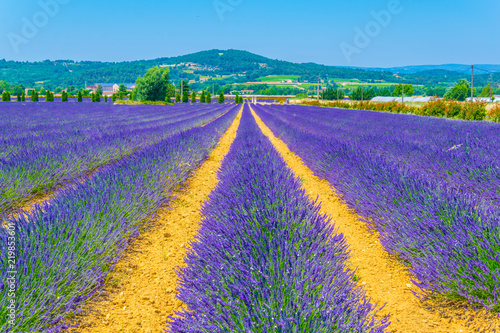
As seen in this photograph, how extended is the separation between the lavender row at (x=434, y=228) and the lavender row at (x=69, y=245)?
2.09 metres

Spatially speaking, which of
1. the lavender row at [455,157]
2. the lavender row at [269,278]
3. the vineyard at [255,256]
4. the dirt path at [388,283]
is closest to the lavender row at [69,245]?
the vineyard at [255,256]

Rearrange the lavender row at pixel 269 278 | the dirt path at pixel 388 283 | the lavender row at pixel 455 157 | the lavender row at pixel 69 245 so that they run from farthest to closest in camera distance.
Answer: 1. the lavender row at pixel 455 157
2. the dirt path at pixel 388 283
3. the lavender row at pixel 69 245
4. the lavender row at pixel 269 278

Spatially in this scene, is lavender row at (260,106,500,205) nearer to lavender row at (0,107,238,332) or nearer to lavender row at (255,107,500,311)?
lavender row at (255,107,500,311)

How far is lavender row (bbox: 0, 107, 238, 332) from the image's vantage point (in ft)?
5.03

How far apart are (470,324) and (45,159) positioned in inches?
205

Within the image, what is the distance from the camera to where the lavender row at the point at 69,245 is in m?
1.53

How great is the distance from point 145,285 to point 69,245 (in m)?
0.57

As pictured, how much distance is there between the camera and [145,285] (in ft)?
7.29

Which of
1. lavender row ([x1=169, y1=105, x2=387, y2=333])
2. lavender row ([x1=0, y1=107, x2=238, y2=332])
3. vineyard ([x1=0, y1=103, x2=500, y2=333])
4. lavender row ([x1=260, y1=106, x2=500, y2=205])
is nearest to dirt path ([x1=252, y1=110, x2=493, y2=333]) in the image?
vineyard ([x1=0, y1=103, x2=500, y2=333])

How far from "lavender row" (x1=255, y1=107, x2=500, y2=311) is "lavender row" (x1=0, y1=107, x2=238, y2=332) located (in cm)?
209

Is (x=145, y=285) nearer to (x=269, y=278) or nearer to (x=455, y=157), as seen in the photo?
(x=269, y=278)

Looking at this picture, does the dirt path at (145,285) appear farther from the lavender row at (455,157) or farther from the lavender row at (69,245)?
the lavender row at (455,157)

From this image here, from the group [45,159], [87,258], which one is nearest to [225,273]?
[87,258]

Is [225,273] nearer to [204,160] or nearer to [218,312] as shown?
[218,312]
